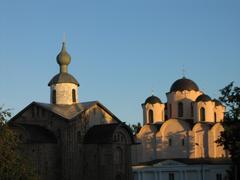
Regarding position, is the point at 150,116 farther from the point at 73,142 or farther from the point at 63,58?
the point at 73,142

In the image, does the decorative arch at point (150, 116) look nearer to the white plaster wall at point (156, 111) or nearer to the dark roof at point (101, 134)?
the white plaster wall at point (156, 111)

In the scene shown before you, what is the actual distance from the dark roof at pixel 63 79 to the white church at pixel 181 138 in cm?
1285

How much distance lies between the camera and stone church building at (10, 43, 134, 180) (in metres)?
42.2

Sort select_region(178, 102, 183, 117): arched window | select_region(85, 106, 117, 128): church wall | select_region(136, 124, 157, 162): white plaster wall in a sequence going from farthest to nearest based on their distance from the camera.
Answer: select_region(178, 102, 183, 117): arched window → select_region(136, 124, 157, 162): white plaster wall → select_region(85, 106, 117, 128): church wall

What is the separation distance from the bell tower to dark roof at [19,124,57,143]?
3.39 m

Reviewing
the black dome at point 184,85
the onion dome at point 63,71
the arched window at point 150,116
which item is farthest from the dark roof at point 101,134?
the arched window at point 150,116

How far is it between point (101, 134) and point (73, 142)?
216 centimetres

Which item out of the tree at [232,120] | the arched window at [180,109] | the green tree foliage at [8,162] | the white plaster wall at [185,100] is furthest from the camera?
the arched window at [180,109]

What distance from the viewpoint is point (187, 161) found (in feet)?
180

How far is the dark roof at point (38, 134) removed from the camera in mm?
41812

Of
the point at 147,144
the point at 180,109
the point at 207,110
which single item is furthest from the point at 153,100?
the point at 207,110

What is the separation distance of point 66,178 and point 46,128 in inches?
174

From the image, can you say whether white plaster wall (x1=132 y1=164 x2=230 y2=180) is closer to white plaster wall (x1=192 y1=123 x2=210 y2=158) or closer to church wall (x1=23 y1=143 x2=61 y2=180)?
white plaster wall (x1=192 y1=123 x2=210 y2=158)

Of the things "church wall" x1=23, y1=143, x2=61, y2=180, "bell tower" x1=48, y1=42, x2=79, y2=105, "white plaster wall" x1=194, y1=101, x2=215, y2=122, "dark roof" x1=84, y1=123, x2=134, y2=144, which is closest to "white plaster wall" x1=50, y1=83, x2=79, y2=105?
"bell tower" x1=48, y1=42, x2=79, y2=105
